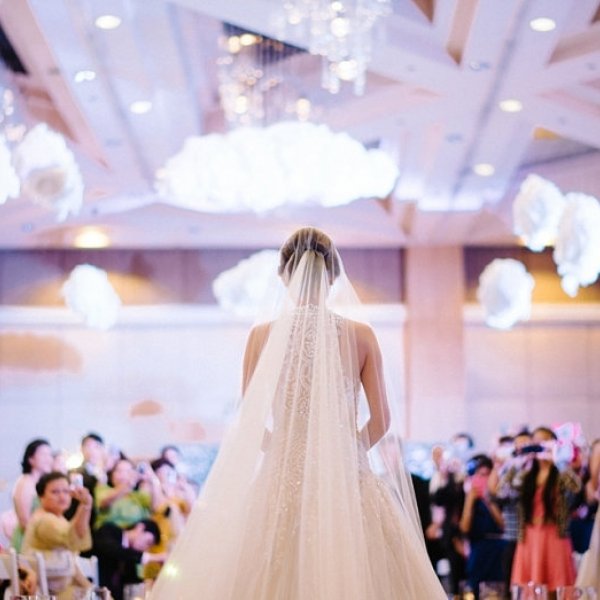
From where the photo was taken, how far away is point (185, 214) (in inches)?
504

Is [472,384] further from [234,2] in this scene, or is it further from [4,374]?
[234,2]

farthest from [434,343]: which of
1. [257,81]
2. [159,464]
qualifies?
[257,81]

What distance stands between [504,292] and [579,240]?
2.98m

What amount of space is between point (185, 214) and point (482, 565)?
197 inches

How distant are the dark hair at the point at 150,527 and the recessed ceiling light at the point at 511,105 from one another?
156 inches

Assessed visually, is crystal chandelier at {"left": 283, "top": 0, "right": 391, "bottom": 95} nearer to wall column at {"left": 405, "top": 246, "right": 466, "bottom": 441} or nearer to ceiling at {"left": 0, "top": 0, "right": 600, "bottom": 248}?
ceiling at {"left": 0, "top": 0, "right": 600, "bottom": 248}

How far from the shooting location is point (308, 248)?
4008 mm

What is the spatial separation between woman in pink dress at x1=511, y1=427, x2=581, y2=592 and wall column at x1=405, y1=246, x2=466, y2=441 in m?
5.13

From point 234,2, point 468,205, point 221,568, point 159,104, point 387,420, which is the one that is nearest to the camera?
point 221,568

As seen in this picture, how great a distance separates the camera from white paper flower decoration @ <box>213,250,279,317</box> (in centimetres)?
1240

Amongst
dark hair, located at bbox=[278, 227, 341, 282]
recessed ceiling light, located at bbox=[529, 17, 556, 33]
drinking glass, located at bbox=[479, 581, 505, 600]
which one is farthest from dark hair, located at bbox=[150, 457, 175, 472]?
dark hair, located at bbox=[278, 227, 341, 282]

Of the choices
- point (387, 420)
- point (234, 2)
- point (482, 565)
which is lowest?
point (482, 565)

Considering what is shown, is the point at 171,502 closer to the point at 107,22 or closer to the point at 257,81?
the point at 257,81

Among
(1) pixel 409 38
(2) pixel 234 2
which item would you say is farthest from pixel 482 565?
(2) pixel 234 2
